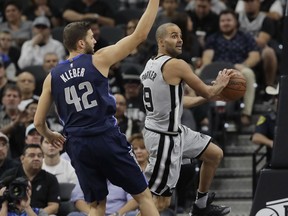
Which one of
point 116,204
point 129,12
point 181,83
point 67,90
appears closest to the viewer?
point 67,90

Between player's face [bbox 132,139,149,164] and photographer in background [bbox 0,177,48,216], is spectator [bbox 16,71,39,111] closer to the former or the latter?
player's face [bbox 132,139,149,164]

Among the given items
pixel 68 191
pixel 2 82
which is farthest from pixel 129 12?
pixel 68 191

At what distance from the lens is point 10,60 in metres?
18.7

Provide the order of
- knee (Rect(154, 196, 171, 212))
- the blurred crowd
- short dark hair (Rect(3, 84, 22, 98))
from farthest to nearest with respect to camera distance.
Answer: short dark hair (Rect(3, 84, 22, 98))
the blurred crowd
knee (Rect(154, 196, 171, 212))

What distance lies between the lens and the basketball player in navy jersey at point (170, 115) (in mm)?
11727

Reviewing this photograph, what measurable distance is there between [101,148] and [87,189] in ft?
1.77

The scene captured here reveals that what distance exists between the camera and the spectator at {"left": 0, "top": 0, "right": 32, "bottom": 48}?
1959cm

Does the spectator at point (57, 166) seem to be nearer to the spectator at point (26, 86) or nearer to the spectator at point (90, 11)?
the spectator at point (26, 86)

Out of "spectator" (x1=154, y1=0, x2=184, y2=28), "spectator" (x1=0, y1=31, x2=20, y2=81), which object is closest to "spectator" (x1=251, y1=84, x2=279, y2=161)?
"spectator" (x1=154, y1=0, x2=184, y2=28)

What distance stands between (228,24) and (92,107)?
742 cm

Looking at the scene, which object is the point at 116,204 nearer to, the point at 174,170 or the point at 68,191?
the point at 68,191

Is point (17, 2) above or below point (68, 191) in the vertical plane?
above

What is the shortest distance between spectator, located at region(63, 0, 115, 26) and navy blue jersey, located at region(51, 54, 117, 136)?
8894mm

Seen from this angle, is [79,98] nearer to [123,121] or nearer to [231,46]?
[123,121]
